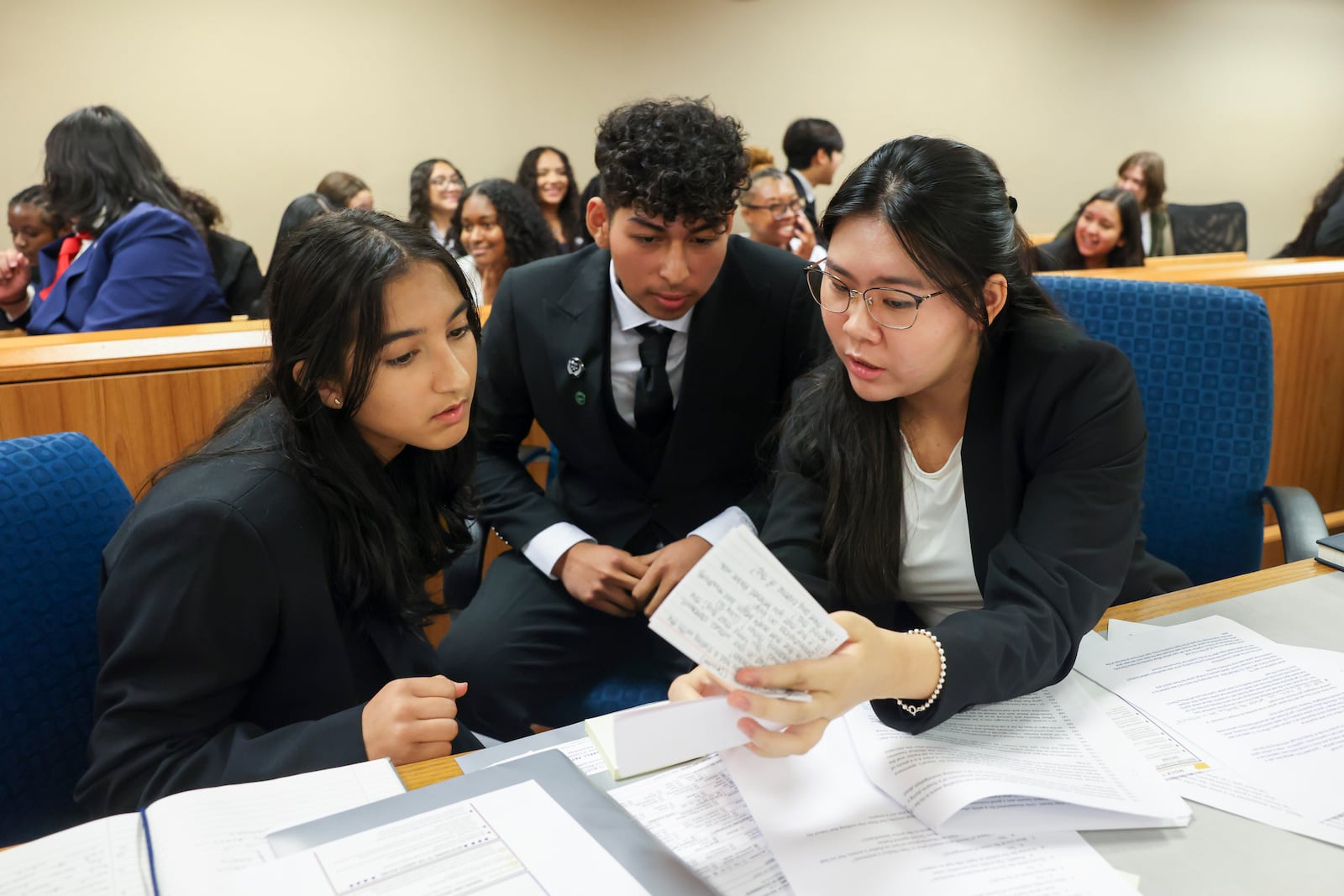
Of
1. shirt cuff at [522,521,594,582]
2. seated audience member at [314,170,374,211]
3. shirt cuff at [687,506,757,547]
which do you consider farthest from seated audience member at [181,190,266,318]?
shirt cuff at [687,506,757,547]

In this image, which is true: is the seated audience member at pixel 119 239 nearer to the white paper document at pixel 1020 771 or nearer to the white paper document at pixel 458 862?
the white paper document at pixel 458 862

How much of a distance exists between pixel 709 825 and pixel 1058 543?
0.59m

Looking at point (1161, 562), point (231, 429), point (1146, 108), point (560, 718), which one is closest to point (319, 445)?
point (231, 429)

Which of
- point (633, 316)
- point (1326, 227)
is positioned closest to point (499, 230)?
point (633, 316)

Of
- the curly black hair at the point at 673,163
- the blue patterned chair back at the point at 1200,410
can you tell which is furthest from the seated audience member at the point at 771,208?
the blue patterned chair back at the point at 1200,410

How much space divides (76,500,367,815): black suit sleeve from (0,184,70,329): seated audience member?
416cm

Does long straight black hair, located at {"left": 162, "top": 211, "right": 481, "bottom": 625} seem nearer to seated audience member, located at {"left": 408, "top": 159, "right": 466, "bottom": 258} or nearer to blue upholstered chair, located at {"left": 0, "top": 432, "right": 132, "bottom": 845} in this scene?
blue upholstered chair, located at {"left": 0, "top": 432, "right": 132, "bottom": 845}

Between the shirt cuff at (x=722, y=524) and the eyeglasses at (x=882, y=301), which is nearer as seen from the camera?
the eyeglasses at (x=882, y=301)

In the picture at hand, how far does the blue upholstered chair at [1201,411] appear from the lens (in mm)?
1726

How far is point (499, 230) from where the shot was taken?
3.82 metres

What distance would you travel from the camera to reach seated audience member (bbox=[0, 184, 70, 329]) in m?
4.56

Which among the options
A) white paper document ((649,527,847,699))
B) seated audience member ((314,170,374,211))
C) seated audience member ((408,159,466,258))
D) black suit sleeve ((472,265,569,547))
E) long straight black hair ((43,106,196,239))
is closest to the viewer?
white paper document ((649,527,847,699))

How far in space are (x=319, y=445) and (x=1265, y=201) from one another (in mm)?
10601

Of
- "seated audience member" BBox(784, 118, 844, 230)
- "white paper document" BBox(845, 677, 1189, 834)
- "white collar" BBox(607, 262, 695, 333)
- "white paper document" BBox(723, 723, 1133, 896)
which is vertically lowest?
"white paper document" BBox(723, 723, 1133, 896)
